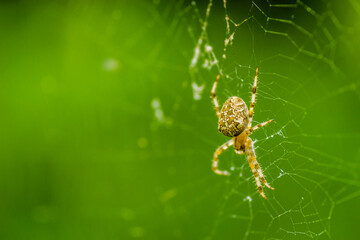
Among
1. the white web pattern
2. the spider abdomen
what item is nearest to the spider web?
the white web pattern

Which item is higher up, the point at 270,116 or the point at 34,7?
the point at 34,7

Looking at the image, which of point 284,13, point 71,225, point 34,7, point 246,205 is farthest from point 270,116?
point 34,7

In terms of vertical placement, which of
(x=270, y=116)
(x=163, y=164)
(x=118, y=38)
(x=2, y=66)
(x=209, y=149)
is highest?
(x=2, y=66)

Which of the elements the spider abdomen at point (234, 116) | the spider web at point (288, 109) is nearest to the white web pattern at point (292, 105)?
the spider web at point (288, 109)

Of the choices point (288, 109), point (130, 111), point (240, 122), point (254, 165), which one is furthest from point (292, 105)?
point (130, 111)

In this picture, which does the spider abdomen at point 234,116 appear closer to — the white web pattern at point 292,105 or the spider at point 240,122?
the spider at point 240,122

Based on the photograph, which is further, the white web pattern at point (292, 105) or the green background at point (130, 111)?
the green background at point (130, 111)

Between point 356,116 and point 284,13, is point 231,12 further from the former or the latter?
point 356,116
